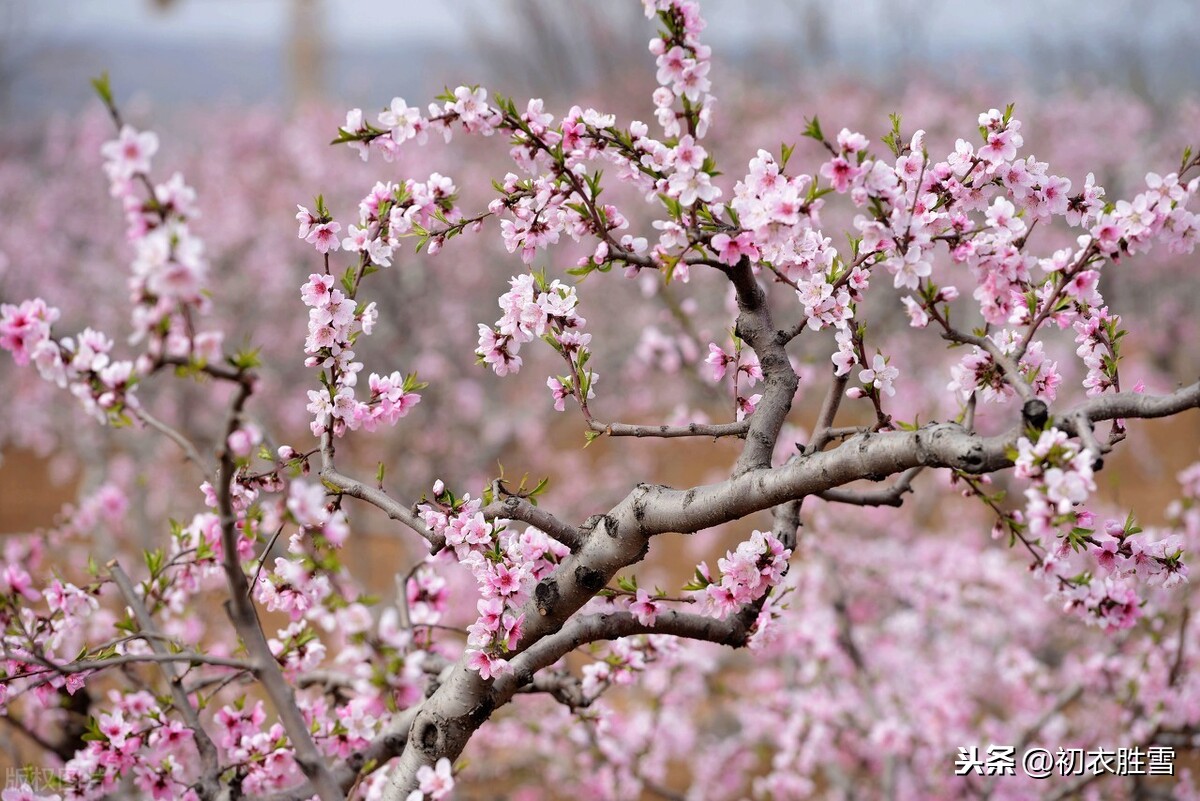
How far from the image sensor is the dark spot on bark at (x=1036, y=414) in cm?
160

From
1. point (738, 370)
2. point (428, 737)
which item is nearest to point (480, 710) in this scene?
point (428, 737)

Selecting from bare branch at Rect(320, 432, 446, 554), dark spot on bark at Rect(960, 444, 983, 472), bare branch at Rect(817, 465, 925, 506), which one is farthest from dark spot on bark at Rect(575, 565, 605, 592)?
dark spot on bark at Rect(960, 444, 983, 472)

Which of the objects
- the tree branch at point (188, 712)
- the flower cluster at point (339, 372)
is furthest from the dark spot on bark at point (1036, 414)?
the tree branch at point (188, 712)

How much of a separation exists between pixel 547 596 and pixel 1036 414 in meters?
1.11

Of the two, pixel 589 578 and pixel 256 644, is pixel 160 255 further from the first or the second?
pixel 589 578

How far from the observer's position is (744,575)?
1998 mm

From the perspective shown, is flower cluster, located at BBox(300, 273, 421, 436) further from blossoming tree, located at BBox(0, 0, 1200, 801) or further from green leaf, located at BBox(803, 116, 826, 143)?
green leaf, located at BBox(803, 116, 826, 143)

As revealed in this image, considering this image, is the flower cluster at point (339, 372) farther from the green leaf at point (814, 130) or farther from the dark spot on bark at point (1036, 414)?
the dark spot on bark at point (1036, 414)

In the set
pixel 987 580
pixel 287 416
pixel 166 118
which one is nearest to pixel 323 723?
pixel 987 580

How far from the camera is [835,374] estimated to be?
2.08 metres

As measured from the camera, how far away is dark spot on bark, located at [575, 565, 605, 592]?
6.41 feet

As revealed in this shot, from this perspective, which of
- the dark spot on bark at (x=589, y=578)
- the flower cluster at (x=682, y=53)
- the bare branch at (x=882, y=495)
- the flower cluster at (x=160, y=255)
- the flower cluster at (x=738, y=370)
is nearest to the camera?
the flower cluster at (x=160, y=255)

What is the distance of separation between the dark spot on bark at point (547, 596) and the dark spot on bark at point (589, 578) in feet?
0.23

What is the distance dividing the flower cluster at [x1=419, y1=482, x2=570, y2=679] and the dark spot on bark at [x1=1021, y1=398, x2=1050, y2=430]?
3.66 ft
